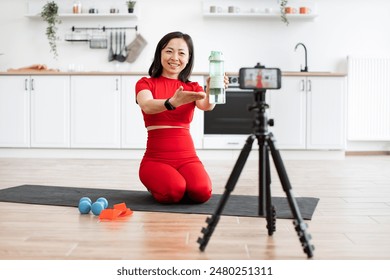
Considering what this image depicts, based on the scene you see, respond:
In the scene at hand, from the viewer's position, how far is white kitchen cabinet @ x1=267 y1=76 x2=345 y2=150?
18.4 feet

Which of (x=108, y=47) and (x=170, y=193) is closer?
(x=170, y=193)

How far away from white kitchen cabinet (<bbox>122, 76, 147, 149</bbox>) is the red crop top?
2.87m

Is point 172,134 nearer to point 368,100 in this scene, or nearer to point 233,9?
point 233,9

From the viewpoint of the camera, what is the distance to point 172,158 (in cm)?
274

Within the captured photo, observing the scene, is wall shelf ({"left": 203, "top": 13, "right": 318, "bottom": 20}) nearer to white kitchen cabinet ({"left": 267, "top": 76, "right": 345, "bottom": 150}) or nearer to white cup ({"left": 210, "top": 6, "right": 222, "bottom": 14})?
white cup ({"left": 210, "top": 6, "right": 222, "bottom": 14})

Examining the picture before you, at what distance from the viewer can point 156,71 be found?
271cm

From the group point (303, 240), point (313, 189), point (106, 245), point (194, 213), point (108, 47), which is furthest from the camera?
point (108, 47)

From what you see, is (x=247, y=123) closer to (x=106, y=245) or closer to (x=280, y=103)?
(x=280, y=103)

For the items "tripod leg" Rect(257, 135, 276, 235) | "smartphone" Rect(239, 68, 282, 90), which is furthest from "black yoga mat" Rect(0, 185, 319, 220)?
"smartphone" Rect(239, 68, 282, 90)

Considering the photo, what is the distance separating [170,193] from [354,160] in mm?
3517

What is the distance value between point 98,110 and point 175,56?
3191mm

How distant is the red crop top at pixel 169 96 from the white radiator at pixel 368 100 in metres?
3.84
